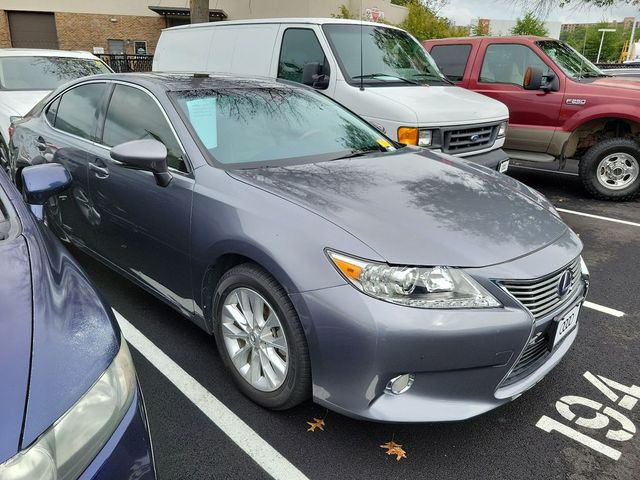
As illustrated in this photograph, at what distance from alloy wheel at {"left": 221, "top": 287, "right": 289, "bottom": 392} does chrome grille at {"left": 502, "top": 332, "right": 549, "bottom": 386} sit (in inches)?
39.6

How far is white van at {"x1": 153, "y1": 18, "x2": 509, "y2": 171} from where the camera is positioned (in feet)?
17.6

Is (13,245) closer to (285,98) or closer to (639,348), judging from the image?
(285,98)

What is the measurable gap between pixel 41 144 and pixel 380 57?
12.5 ft

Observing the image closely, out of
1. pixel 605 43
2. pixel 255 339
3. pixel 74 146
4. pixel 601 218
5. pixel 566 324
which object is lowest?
pixel 601 218

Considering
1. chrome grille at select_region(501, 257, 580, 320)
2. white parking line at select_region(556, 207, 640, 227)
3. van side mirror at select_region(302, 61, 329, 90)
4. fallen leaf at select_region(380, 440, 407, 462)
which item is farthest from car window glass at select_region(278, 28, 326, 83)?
fallen leaf at select_region(380, 440, 407, 462)

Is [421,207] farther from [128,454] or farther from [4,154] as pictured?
Answer: [4,154]

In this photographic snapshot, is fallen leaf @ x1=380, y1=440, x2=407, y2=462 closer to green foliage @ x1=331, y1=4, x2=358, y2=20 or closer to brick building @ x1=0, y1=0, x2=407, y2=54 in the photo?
green foliage @ x1=331, y1=4, x2=358, y2=20

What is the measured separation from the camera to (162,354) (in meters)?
3.17

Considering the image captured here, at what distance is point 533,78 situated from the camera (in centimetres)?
673

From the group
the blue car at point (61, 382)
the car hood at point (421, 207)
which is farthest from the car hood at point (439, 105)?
the blue car at point (61, 382)

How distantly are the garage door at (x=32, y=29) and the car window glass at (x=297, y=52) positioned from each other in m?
23.0

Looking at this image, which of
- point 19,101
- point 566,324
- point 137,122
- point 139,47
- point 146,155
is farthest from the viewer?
point 139,47

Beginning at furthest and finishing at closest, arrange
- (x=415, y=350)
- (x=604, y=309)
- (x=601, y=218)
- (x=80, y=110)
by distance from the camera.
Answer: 1. (x=601, y=218)
2. (x=80, y=110)
3. (x=604, y=309)
4. (x=415, y=350)

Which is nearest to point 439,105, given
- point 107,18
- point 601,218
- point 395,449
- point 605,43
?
point 601,218
